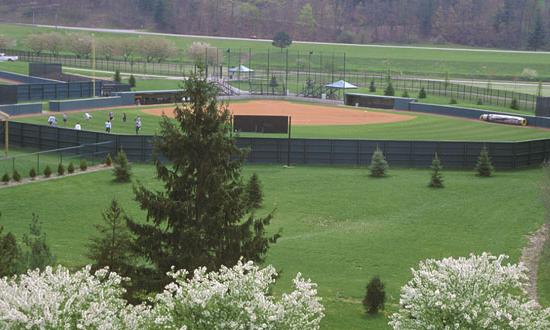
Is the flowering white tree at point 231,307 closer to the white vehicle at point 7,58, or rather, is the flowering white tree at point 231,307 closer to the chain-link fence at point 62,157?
the chain-link fence at point 62,157

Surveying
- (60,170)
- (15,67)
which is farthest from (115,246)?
(15,67)

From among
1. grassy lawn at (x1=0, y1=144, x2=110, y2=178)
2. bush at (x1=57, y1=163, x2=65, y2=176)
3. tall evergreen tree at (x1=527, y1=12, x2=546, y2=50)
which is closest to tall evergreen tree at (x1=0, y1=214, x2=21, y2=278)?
bush at (x1=57, y1=163, x2=65, y2=176)

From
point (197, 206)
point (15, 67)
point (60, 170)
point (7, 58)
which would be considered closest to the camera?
point (197, 206)

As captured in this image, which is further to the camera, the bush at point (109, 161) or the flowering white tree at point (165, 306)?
the bush at point (109, 161)

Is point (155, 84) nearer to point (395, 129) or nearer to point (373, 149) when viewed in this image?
point (395, 129)

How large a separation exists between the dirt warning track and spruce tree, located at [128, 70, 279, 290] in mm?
45921

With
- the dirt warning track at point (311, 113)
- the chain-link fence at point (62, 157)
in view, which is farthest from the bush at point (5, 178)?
the dirt warning track at point (311, 113)

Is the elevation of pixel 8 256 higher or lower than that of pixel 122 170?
higher

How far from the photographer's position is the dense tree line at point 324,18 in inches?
6919

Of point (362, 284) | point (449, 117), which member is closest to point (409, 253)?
point (362, 284)

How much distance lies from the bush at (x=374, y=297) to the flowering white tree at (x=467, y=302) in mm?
8225

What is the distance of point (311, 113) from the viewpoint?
76125 millimetres

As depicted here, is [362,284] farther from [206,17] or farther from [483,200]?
[206,17]

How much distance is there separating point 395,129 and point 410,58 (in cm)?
7981
